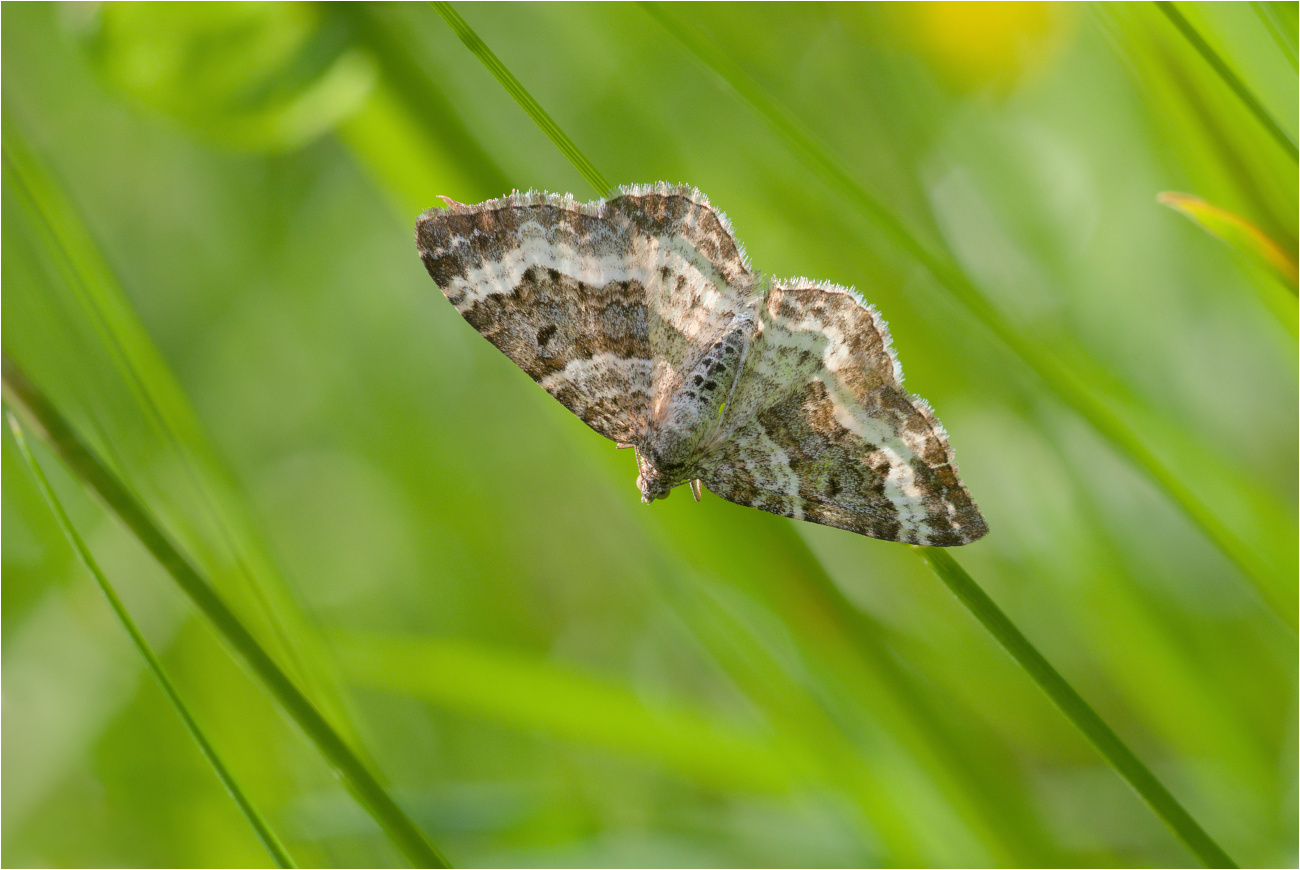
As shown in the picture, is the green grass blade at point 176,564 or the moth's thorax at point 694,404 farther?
the moth's thorax at point 694,404

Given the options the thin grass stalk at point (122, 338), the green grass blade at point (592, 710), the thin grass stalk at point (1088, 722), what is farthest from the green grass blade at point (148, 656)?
the thin grass stalk at point (1088, 722)

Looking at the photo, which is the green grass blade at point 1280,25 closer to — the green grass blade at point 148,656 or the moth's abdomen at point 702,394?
the moth's abdomen at point 702,394

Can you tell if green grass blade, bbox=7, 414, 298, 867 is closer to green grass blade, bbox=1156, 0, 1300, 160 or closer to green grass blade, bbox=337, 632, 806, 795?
green grass blade, bbox=337, 632, 806, 795

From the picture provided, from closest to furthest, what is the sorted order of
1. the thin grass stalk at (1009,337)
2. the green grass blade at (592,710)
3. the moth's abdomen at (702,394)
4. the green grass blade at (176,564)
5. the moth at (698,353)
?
1. the green grass blade at (176,564)
2. the thin grass stalk at (1009,337)
3. the moth at (698,353)
4. the moth's abdomen at (702,394)
5. the green grass blade at (592,710)

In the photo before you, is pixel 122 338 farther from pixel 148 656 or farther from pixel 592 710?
pixel 592 710

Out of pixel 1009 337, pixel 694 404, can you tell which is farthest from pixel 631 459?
pixel 1009 337

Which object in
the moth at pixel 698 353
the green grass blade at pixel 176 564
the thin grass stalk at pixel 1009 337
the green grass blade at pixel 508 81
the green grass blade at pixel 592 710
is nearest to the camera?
the green grass blade at pixel 176 564

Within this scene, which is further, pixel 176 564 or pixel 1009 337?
pixel 1009 337
